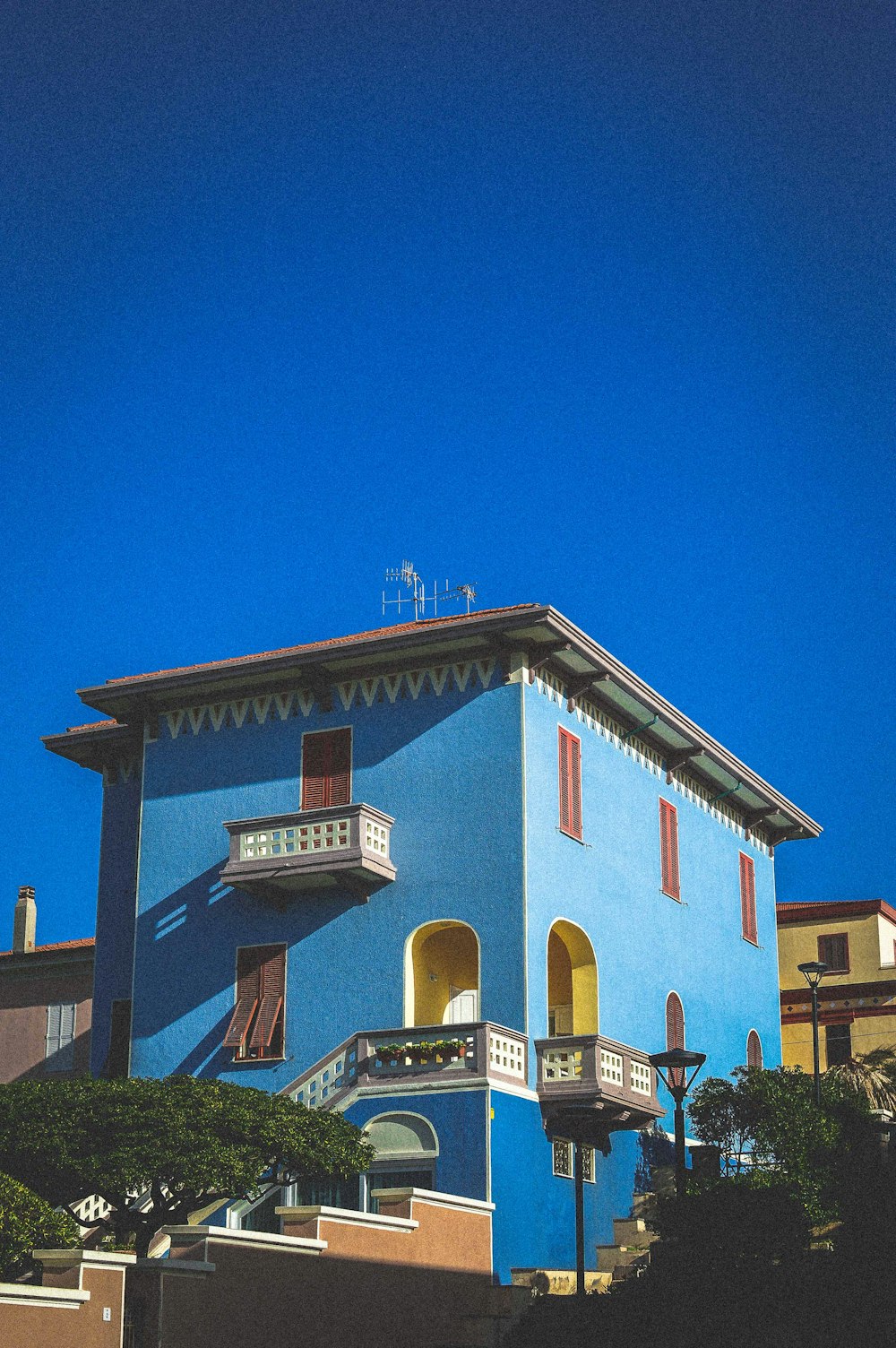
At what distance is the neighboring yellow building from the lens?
39.8 metres

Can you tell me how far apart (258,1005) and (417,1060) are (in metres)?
4.23

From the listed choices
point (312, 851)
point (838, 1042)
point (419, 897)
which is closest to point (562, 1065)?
point (419, 897)

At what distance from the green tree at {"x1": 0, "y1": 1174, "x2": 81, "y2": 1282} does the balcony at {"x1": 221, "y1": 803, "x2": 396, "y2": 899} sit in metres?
10.1

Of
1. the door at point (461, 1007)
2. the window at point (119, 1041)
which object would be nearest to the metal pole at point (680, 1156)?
the door at point (461, 1007)

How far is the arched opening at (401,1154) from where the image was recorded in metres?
25.8

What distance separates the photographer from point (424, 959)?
1197 inches

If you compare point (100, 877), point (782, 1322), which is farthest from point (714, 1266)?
point (100, 877)

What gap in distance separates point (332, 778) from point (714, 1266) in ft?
39.5

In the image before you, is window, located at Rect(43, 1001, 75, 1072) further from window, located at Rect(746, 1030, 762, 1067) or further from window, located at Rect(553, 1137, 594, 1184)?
window, located at Rect(746, 1030, 762, 1067)

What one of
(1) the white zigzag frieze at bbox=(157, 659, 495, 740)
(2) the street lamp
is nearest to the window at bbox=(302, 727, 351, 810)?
(1) the white zigzag frieze at bbox=(157, 659, 495, 740)

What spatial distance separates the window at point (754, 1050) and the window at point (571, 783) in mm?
8782

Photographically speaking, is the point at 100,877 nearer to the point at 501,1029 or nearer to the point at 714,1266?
the point at 501,1029

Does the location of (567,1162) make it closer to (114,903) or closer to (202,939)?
(202,939)

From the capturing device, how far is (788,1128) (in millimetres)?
26953
